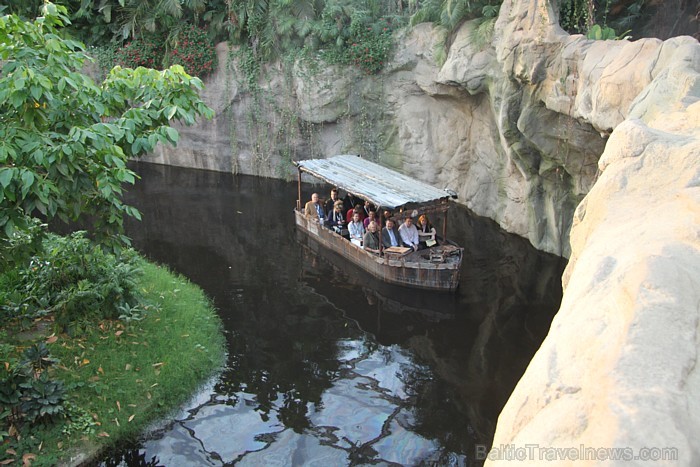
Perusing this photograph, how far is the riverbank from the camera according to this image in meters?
9.43

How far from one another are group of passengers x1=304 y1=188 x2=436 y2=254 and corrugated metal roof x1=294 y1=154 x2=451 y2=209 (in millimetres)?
632

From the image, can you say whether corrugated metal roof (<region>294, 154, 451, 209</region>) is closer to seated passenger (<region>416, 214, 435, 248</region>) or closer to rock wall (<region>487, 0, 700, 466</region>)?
seated passenger (<region>416, 214, 435, 248</region>)

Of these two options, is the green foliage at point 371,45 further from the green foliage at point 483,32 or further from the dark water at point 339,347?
the dark water at point 339,347

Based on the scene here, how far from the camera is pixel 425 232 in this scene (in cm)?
1692

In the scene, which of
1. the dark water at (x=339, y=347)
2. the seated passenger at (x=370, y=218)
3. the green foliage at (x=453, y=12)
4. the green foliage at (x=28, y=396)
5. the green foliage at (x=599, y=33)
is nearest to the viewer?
the green foliage at (x=28, y=396)

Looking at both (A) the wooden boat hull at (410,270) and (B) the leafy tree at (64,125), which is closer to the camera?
(B) the leafy tree at (64,125)

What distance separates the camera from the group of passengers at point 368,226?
1636 cm

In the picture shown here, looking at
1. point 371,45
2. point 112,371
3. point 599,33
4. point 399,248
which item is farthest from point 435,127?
point 112,371

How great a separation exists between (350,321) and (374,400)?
3.26m

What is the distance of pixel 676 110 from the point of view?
862 centimetres

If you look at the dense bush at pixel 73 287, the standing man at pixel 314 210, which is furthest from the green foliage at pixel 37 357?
the standing man at pixel 314 210

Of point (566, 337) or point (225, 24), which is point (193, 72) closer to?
point (225, 24)

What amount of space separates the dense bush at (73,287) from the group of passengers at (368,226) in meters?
6.08

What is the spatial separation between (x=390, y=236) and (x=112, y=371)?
7.72 meters
